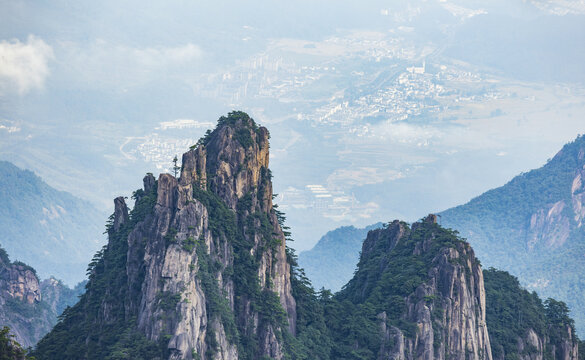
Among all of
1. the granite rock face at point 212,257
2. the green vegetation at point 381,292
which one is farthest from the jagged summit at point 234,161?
the green vegetation at point 381,292

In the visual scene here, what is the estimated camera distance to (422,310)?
150m

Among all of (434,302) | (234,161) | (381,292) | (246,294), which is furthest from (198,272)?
(434,302)

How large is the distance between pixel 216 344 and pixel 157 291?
26.0ft

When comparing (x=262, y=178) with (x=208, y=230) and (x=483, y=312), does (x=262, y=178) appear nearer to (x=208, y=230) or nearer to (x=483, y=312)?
(x=208, y=230)

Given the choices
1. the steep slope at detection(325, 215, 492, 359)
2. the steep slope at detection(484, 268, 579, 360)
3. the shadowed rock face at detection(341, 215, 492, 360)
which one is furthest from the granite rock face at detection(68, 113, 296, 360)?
the steep slope at detection(484, 268, 579, 360)

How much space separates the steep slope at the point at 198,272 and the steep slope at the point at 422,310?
28.6ft

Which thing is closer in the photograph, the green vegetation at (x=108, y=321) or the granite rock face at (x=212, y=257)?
the green vegetation at (x=108, y=321)

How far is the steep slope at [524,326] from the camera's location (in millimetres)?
161750

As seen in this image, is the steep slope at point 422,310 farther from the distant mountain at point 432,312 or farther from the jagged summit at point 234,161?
the jagged summit at point 234,161

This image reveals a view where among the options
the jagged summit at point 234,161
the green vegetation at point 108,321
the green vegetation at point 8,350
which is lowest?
the green vegetation at point 8,350

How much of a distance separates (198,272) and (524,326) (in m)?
50.1

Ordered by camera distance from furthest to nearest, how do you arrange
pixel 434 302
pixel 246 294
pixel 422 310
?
pixel 434 302
pixel 422 310
pixel 246 294

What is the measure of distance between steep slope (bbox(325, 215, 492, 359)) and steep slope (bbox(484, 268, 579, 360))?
6.26 meters

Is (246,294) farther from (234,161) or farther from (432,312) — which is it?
(432,312)
